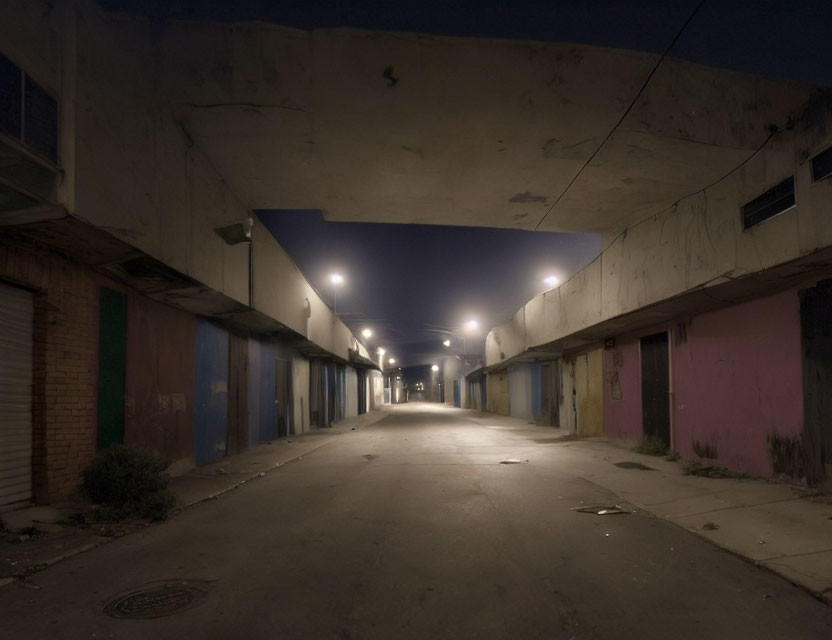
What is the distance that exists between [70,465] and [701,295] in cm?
1071

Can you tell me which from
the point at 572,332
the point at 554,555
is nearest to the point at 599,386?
the point at 572,332

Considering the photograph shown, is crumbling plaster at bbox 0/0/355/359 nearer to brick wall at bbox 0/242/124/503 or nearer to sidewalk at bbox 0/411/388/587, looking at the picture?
brick wall at bbox 0/242/124/503

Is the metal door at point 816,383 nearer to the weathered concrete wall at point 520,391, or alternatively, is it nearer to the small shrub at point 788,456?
the small shrub at point 788,456

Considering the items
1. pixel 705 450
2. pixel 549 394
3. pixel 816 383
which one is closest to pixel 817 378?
pixel 816 383

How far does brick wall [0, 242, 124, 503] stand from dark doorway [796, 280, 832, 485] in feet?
35.1

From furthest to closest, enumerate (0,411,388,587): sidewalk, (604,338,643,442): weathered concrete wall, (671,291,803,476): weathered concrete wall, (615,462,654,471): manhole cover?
1. (604,338,643,442): weathered concrete wall
2. (615,462,654,471): manhole cover
3. (671,291,803,476): weathered concrete wall
4. (0,411,388,587): sidewalk

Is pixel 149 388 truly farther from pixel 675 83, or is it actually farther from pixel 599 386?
pixel 599 386

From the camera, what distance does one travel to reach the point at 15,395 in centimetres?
673

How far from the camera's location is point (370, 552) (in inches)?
216

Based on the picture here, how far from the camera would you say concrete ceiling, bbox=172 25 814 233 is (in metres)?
7.97

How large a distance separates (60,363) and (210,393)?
5707mm

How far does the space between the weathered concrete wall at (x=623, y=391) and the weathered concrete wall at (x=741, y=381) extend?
2573mm

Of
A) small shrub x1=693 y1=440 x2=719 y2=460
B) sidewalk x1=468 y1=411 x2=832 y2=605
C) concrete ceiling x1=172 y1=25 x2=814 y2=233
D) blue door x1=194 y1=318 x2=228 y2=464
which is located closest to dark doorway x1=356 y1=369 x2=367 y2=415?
blue door x1=194 y1=318 x2=228 y2=464

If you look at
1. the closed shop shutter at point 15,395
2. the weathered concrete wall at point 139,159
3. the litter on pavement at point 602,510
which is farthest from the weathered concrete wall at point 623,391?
the closed shop shutter at point 15,395
